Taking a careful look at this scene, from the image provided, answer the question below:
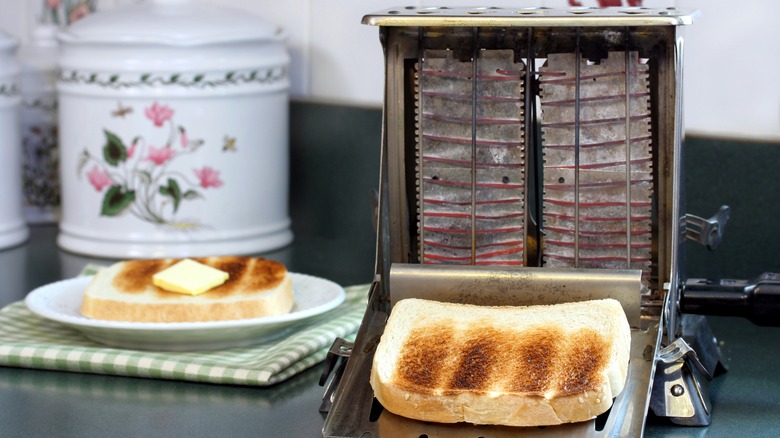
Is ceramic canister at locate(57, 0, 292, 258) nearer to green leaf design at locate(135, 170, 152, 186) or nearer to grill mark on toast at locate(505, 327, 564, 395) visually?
green leaf design at locate(135, 170, 152, 186)

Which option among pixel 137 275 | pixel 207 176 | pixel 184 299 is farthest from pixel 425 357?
pixel 207 176

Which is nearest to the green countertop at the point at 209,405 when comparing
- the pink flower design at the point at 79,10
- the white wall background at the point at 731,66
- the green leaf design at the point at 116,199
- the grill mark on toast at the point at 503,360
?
the grill mark on toast at the point at 503,360

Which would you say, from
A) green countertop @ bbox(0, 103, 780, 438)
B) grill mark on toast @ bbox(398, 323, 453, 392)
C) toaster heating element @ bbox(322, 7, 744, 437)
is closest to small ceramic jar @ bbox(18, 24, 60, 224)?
green countertop @ bbox(0, 103, 780, 438)

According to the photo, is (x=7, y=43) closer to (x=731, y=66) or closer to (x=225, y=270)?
(x=225, y=270)

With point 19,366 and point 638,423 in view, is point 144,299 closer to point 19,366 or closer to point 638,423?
point 19,366

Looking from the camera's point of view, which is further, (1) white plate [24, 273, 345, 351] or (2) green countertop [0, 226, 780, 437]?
(1) white plate [24, 273, 345, 351]

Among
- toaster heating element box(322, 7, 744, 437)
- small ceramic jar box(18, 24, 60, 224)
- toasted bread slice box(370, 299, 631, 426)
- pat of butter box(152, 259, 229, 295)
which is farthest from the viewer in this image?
small ceramic jar box(18, 24, 60, 224)

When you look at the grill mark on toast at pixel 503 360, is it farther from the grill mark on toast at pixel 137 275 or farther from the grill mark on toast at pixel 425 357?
the grill mark on toast at pixel 137 275
